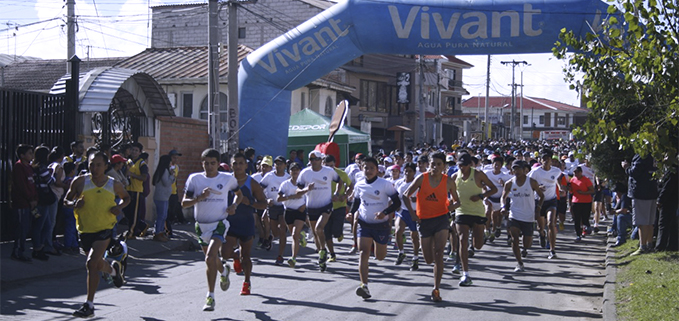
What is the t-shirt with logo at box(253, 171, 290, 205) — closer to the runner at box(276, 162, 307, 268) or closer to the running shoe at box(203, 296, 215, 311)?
the runner at box(276, 162, 307, 268)

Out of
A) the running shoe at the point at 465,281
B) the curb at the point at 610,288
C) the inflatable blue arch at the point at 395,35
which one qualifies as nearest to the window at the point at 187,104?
the inflatable blue arch at the point at 395,35

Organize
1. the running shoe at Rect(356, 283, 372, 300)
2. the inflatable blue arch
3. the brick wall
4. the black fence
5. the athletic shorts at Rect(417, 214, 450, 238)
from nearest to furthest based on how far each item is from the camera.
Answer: the running shoe at Rect(356, 283, 372, 300), the athletic shorts at Rect(417, 214, 450, 238), the black fence, the inflatable blue arch, the brick wall

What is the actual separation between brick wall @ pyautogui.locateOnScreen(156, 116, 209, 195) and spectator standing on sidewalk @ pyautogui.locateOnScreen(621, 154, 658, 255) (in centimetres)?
1011

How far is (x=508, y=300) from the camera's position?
31.4 feet

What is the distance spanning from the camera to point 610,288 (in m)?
10.0

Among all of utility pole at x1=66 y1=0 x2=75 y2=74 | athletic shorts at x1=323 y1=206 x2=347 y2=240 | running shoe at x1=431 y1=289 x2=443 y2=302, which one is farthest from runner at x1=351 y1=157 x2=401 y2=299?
utility pole at x1=66 y1=0 x2=75 y2=74

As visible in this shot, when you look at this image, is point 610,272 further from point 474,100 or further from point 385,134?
point 474,100

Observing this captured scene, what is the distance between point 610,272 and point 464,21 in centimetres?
801

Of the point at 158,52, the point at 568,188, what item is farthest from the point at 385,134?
the point at 568,188

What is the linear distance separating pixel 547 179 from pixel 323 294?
6715 millimetres

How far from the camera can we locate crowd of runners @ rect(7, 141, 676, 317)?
8.48 meters

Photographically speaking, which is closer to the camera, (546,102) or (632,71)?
(632,71)

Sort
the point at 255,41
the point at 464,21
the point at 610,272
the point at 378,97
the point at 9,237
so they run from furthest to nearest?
the point at 378,97
the point at 255,41
the point at 464,21
the point at 9,237
the point at 610,272

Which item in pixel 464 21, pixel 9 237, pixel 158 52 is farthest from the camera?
pixel 158 52
